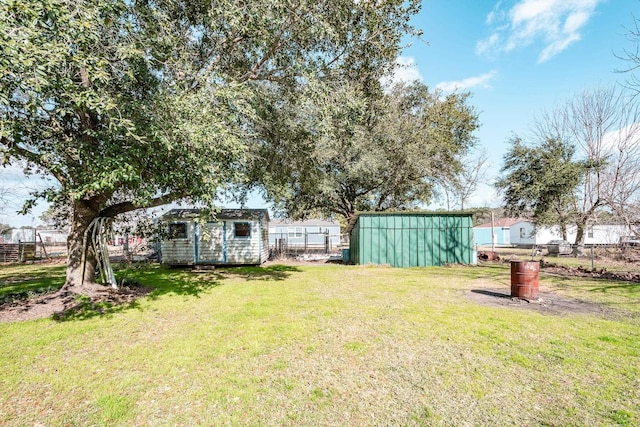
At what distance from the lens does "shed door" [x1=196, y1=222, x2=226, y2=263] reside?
14656 millimetres

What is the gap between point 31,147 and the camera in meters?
6.38

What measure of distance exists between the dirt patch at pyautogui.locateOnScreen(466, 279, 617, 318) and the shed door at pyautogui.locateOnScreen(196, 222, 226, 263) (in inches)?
438

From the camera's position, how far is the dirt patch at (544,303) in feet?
20.0

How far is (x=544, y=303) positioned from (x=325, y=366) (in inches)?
226

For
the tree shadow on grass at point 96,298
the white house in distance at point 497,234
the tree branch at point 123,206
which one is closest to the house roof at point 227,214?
the tree shadow on grass at point 96,298

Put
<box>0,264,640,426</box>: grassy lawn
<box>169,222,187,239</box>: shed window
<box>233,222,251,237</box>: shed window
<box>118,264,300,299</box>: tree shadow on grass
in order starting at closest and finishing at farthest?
<box>0,264,640,426</box>: grassy lawn < <box>118,264,300,299</box>: tree shadow on grass < <box>169,222,187,239</box>: shed window < <box>233,222,251,237</box>: shed window

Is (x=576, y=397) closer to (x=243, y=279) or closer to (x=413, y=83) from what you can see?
(x=243, y=279)

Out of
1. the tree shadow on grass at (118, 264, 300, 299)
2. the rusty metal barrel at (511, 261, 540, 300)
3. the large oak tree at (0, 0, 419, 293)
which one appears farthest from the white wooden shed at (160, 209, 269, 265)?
the rusty metal barrel at (511, 261, 540, 300)

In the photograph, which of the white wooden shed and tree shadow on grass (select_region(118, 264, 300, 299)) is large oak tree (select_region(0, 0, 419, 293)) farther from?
the white wooden shed

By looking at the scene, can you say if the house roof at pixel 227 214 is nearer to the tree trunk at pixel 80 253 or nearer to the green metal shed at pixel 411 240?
the green metal shed at pixel 411 240

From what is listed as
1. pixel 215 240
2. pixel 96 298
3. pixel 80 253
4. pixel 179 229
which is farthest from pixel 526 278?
pixel 179 229

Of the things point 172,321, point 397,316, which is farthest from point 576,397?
point 172,321

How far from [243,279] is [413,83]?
49.9 feet

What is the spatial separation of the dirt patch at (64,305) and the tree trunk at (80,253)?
11.9 inches
